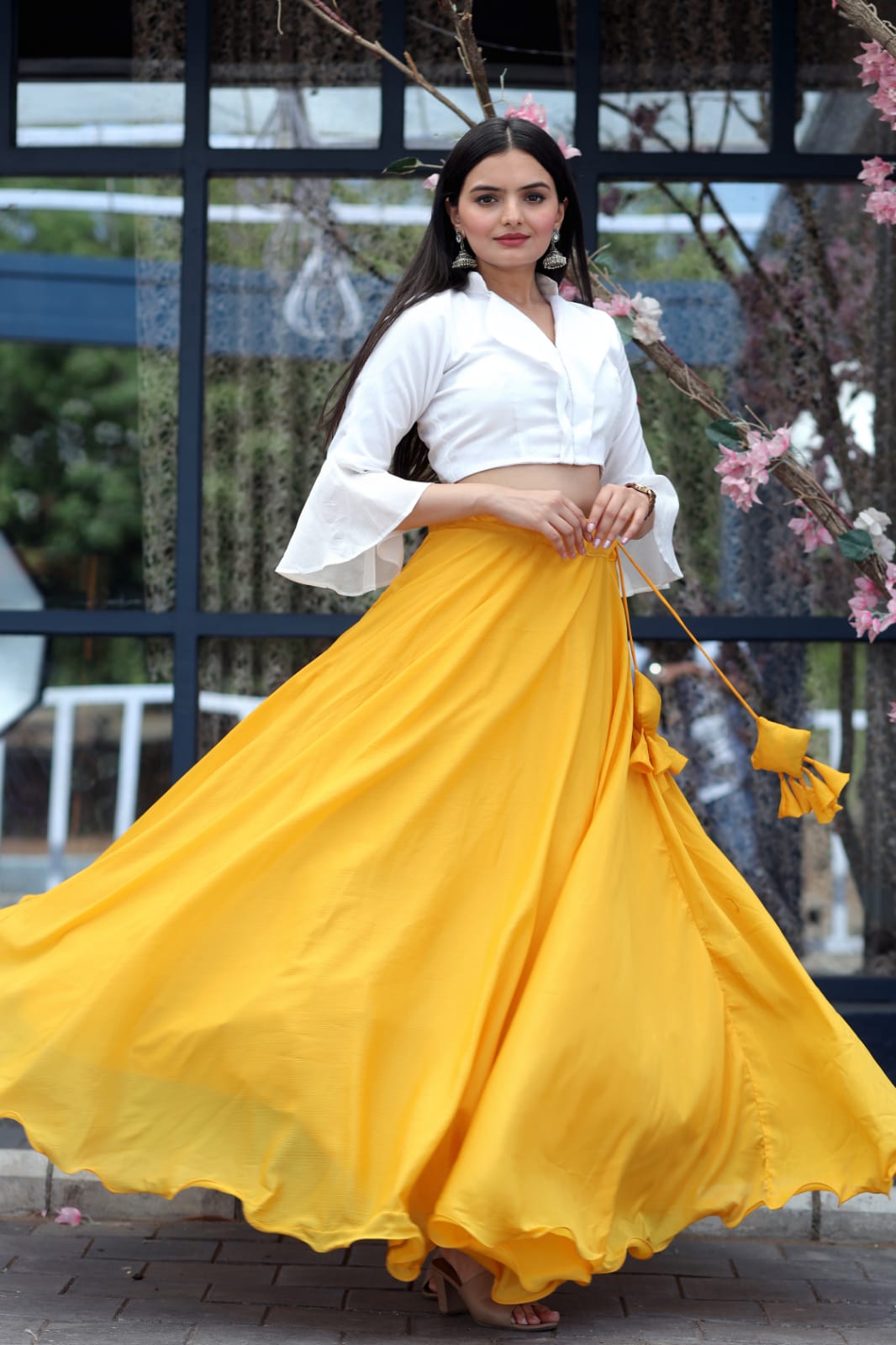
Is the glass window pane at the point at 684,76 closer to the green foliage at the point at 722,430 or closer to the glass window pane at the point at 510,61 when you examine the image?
the glass window pane at the point at 510,61

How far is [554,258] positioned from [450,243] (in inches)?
8.1

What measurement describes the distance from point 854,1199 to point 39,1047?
1.84 m

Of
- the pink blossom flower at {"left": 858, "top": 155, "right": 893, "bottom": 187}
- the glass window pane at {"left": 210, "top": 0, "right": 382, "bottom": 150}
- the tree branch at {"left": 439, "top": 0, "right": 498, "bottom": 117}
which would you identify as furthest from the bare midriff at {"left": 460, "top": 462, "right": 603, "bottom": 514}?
the glass window pane at {"left": 210, "top": 0, "right": 382, "bottom": 150}

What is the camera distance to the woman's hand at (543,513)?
9.19 feet

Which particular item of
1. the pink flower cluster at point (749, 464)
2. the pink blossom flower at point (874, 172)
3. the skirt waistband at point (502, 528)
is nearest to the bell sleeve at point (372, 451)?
the skirt waistband at point (502, 528)

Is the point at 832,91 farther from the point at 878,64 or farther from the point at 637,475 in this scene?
the point at 637,475

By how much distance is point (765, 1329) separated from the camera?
2795 mm

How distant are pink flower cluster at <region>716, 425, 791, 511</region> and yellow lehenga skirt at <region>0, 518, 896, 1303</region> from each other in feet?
2.57

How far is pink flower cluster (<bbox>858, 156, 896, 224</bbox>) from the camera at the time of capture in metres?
3.77

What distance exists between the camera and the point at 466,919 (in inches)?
106

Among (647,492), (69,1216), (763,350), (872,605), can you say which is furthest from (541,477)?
(763,350)

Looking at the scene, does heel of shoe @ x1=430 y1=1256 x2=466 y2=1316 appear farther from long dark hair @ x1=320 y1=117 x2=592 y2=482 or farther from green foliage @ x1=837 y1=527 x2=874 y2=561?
green foliage @ x1=837 y1=527 x2=874 y2=561

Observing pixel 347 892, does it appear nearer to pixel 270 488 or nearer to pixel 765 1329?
A: pixel 765 1329

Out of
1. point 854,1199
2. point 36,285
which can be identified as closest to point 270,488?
point 36,285
